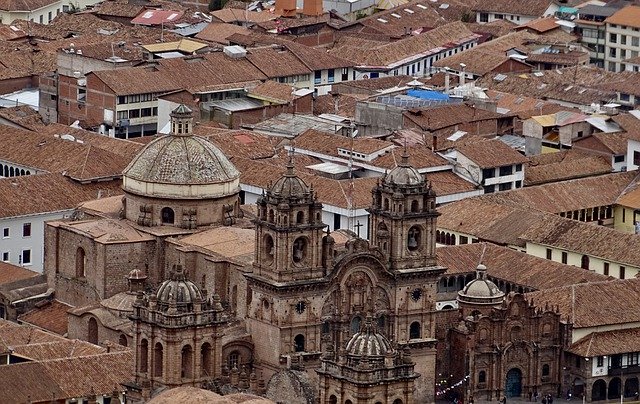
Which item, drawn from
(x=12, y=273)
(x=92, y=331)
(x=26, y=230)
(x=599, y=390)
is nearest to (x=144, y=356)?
(x=92, y=331)

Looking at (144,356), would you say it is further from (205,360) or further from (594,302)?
(594,302)

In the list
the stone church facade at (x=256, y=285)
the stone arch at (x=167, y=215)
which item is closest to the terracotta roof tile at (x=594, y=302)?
the stone church facade at (x=256, y=285)

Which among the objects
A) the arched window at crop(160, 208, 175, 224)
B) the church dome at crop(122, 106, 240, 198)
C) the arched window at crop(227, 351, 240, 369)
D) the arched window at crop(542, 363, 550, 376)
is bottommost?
the arched window at crop(542, 363, 550, 376)

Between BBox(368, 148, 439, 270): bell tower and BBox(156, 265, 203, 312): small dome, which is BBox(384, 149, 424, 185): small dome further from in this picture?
BBox(156, 265, 203, 312): small dome

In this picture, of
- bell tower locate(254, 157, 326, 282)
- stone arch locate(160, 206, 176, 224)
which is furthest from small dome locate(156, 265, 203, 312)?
stone arch locate(160, 206, 176, 224)

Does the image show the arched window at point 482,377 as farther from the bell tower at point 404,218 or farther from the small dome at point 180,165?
the small dome at point 180,165

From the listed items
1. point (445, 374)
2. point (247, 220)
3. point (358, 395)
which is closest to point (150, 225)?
point (247, 220)
